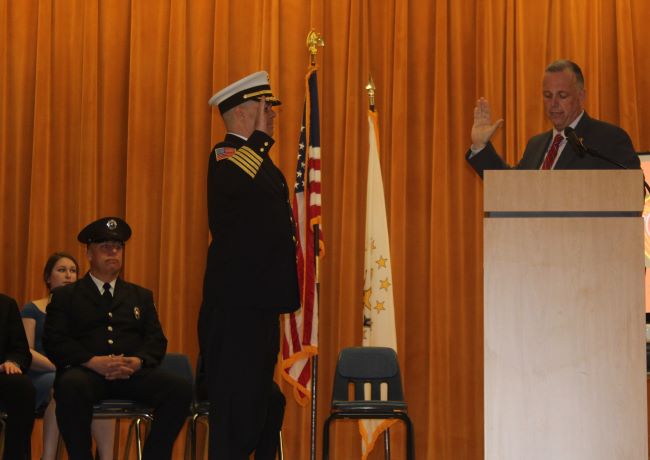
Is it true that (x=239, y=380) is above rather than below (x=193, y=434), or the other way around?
above

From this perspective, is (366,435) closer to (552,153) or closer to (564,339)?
(552,153)

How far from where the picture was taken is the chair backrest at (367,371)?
16.6ft

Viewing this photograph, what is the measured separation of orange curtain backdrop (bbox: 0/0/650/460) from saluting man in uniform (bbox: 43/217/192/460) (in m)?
1.05

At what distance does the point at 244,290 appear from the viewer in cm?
309

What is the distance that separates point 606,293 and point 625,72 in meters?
4.04

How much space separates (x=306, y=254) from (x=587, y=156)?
7.96 feet

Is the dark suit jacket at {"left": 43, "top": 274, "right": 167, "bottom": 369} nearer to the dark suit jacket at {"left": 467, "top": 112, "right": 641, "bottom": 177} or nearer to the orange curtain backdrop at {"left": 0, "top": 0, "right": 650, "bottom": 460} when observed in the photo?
the orange curtain backdrop at {"left": 0, "top": 0, "right": 650, "bottom": 460}

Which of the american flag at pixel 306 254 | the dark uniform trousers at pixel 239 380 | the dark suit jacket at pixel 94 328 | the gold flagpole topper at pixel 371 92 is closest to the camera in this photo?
the dark uniform trousers at pixel 239 380

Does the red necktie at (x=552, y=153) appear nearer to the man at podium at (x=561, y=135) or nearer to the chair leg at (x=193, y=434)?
the man at podium at (x=561, y=135)

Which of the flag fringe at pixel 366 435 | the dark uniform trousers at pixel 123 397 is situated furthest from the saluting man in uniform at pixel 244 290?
the flag fringe at pixel 366 435

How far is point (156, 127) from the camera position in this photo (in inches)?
245

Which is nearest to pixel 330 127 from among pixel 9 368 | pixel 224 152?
pixel 9 368

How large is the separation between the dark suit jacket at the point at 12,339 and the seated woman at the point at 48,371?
0.95 feet

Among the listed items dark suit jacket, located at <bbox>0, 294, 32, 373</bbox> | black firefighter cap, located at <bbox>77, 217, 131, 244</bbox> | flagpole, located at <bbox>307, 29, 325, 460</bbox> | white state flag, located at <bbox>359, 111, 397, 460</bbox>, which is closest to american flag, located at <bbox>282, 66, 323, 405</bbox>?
flagpole, located at <bbox>307, 29, 325, 460</bbox>
